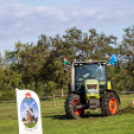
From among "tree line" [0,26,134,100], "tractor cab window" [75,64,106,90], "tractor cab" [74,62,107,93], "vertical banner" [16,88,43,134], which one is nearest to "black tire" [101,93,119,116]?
"tractor cab" [74,62,107,93]

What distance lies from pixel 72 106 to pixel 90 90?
3.88 ft

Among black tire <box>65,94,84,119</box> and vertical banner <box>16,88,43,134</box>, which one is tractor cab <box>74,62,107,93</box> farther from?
vertical banner <box>16,88,43,134</box>

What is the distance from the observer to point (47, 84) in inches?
2024

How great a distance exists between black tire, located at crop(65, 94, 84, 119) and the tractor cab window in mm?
849

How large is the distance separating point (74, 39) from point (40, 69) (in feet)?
23.7

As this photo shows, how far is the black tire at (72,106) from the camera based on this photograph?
46.2 ft

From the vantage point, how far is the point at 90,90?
1481 centimetres

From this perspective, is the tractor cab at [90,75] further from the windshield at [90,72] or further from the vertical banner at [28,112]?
the vertical banner at [28,112]

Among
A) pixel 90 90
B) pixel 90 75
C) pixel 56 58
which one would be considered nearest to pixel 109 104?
pixel 90 90

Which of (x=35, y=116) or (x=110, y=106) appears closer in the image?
(x=35, y=116)

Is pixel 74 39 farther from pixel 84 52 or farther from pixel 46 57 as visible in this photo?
pixel 46 57

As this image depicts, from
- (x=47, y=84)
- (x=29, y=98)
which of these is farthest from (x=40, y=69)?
(x=29, y=98)

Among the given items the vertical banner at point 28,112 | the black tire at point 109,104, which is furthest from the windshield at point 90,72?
the vertical banner at point 28,112

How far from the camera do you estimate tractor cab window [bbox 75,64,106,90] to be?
49.6 ft
